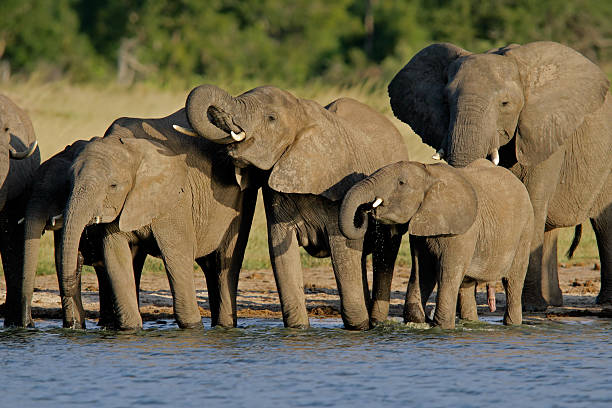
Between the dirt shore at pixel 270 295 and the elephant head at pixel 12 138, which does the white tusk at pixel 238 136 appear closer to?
the elephant head at pixel 12 138

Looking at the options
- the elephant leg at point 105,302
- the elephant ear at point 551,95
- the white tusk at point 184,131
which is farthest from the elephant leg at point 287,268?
the elephant ear at point 551,95

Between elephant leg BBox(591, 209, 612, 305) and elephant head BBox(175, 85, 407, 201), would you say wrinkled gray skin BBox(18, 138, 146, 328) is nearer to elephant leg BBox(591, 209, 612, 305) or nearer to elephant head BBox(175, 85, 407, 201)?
elephant head BBox(175, 85, 407, 201)

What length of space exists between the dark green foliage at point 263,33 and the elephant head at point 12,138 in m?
20.5

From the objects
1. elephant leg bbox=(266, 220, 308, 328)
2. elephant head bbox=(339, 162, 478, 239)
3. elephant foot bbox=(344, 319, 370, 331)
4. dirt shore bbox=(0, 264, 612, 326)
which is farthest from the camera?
dirt shore bbox=(0, 264, 612, 326)

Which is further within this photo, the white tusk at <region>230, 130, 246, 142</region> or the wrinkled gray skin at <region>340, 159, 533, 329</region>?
the white tusk at <region>230, 130, 246, 142</region>

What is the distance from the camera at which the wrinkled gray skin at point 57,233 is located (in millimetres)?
8570

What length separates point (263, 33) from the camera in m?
39.7

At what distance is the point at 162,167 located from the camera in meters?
8.46

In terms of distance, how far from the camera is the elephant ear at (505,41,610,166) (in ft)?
31.4

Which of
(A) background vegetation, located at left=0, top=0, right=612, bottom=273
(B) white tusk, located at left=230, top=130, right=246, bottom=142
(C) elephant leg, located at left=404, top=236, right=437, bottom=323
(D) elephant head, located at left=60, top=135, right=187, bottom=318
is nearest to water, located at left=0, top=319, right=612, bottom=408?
(C) elephant leg, located at left=404, top=236, right=437, bottom=323

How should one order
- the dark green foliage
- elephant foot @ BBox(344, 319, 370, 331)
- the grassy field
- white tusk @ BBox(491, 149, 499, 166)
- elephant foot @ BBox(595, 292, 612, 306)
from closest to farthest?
elephant foot @ BBox(344, 319, 370, 331)
white tusk @ BBox(491, 149, 499, 166)
elephant foot @ BBox(595, 292, 612, 306)
the grassy field
the dark green foliage

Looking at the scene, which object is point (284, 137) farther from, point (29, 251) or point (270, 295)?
point (270, 295)

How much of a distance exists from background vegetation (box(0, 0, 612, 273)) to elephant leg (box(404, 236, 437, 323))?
50.9ft

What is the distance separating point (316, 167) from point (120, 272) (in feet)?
4.92
